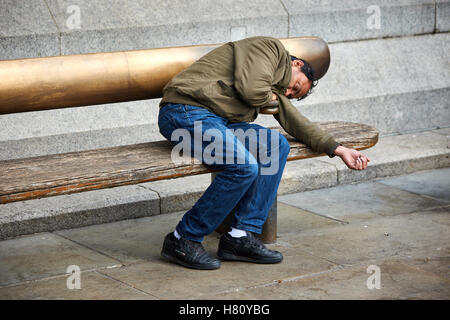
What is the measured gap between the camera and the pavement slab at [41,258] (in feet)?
12.7

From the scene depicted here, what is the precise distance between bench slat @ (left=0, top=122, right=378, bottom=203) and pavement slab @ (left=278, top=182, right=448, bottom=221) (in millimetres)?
819

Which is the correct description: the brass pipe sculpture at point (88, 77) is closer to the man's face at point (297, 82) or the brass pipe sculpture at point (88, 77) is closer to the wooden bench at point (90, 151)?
the wooden bench at point (90, 151)

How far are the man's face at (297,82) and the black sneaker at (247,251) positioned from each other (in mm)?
783

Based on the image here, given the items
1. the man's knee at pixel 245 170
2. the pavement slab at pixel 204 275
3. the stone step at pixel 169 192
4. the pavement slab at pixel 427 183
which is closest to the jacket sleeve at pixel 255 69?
the man's knee at pixel 245 170

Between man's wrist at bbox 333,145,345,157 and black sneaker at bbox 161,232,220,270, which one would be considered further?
man's wrist at bbox 333,145,345,157

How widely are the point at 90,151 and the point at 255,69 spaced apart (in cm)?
95

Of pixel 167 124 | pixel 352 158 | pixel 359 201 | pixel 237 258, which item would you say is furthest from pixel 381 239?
pixel 167 124

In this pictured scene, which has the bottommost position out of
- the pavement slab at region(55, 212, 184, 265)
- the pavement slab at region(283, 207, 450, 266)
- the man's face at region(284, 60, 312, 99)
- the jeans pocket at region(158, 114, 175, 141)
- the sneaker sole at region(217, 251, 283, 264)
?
the pavement slab at region(283, 207, 450, 266)

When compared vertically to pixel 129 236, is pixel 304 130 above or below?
above

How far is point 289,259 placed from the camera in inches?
161

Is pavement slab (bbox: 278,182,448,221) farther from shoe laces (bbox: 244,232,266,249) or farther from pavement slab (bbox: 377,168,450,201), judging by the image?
shoe laces (bbox: 244,232,266,249)

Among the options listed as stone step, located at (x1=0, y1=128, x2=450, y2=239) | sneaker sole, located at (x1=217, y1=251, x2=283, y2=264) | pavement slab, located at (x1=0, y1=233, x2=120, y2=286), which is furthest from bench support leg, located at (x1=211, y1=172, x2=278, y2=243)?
pavement slab, located at (x1=0, y1=233, x2=120, y2=286)

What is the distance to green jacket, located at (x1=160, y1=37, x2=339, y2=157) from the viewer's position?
3.88m

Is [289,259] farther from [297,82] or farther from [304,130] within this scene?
[297,82]
